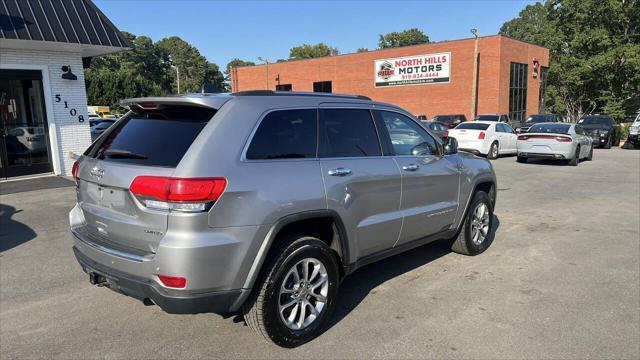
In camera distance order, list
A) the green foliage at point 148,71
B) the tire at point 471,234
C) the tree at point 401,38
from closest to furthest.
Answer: the tire at point 471,234 → the green foliage at point 148,71 → the tree at point 401,38

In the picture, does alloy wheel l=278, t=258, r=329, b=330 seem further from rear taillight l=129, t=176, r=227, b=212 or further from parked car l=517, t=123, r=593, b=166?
parked car l=517, t=123, r=593, b=166

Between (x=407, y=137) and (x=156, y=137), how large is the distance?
2474mm

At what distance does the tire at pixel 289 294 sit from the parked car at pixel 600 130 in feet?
80.5

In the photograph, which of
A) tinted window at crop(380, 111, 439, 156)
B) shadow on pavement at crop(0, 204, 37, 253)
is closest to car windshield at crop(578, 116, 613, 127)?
tinted window at crop(380, 111, 439, 156)

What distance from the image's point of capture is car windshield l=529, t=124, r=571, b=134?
1650cm

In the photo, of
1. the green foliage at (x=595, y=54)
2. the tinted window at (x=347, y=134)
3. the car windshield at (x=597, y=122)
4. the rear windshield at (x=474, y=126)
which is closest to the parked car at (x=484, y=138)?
the rear windshield at (x=474, y=126)

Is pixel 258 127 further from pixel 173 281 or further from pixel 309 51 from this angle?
pixel 309 51

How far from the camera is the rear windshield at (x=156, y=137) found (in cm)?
319

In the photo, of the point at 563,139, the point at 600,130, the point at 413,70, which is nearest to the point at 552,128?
the point at 563,139

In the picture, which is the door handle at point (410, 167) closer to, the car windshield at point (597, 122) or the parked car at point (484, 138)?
the parked car at point (484, 138)

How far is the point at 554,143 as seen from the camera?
16.1m

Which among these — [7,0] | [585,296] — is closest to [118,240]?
[585,296]

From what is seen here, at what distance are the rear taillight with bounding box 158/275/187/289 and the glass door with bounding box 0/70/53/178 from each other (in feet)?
33.0

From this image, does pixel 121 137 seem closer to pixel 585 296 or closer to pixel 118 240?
pixel 118 240
